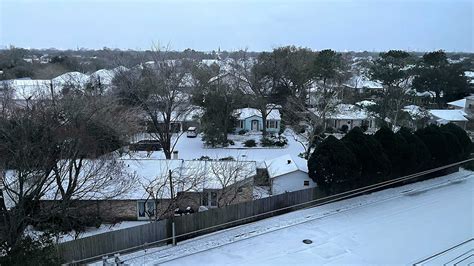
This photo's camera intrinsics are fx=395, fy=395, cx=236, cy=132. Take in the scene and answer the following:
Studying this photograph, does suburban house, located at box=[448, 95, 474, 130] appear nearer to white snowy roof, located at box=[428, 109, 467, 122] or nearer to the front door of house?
white snowy roof, located at box=[428, 109, 467, 122]

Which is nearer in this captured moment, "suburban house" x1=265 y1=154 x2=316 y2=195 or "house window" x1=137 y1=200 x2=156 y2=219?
"house window" x1=137 y1=200 x2=156 y2=219

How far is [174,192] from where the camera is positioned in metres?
13.1

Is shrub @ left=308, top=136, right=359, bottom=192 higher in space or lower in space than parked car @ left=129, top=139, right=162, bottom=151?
higher

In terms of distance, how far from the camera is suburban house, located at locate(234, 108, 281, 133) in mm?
28688

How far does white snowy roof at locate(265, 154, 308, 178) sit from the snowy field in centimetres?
376

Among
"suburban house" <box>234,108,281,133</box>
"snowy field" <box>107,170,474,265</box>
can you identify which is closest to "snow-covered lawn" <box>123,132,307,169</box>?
"suburban house" <box>234,108,281,133</box>

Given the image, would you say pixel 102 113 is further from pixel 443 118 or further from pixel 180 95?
Answer: pixel 443 118

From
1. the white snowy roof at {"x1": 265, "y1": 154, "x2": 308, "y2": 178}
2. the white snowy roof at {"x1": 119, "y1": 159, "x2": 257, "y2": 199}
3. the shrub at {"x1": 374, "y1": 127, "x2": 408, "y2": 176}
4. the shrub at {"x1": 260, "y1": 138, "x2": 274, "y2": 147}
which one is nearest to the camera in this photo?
the shrub at {"x1": 374, "y1": 127, "x2": 408, "y2": 176}

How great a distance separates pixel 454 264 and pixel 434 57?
28.1 meters

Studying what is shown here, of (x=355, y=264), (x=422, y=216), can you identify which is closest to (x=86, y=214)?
(x=355, y=264)

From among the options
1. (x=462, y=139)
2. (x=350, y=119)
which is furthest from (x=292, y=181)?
(x=350, y=119)

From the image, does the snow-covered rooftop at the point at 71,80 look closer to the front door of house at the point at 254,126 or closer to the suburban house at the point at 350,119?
the front door of house at the point at 254,126

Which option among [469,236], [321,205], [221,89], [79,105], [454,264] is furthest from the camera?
[221,89]

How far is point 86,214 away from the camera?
12344mm
